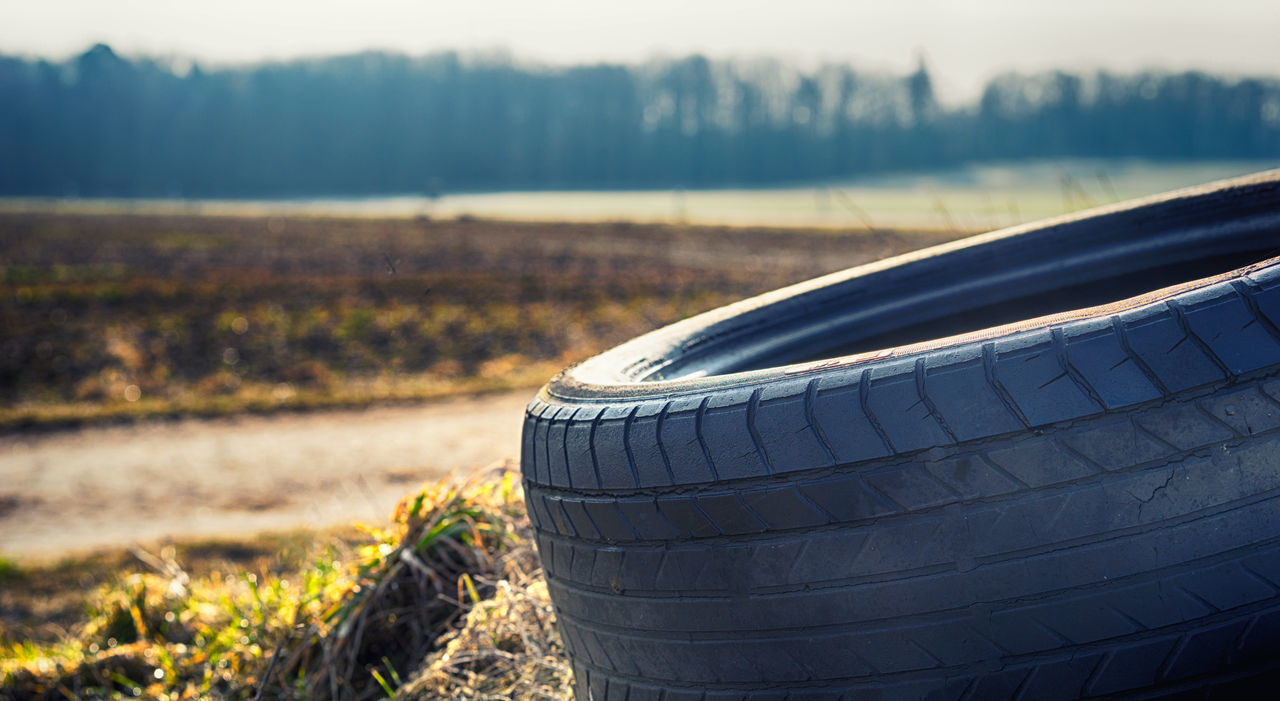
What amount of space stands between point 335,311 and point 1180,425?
673 inches

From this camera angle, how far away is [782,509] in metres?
Answer: 1.74

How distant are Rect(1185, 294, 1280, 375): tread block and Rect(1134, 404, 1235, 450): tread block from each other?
0.09 metres

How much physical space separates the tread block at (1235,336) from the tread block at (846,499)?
22.7 inches

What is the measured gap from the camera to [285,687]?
10.0 ft

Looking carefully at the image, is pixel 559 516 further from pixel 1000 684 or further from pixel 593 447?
pixel 1000 684

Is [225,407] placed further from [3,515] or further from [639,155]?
[639,155]

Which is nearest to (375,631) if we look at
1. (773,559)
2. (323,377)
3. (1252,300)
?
(773,559)

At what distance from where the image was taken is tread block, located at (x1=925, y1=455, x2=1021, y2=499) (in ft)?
5.32

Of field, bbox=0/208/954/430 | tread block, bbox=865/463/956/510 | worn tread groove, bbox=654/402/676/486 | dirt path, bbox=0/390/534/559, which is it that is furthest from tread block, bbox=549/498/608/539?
dirt path, bbox=0/390/534/559

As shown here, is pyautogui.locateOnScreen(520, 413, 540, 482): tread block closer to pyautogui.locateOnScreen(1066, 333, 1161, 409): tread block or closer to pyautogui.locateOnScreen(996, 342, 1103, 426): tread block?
pyautogui.locateOnScreen(996, 342, 1103, 426): tread block

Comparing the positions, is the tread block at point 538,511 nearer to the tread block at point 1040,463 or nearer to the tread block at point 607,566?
the tread block at point 607,566

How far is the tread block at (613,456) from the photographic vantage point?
1.92 metres

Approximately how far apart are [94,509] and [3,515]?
0.66m

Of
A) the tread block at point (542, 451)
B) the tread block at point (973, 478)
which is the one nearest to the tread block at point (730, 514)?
the tread block at point (973, 478)
